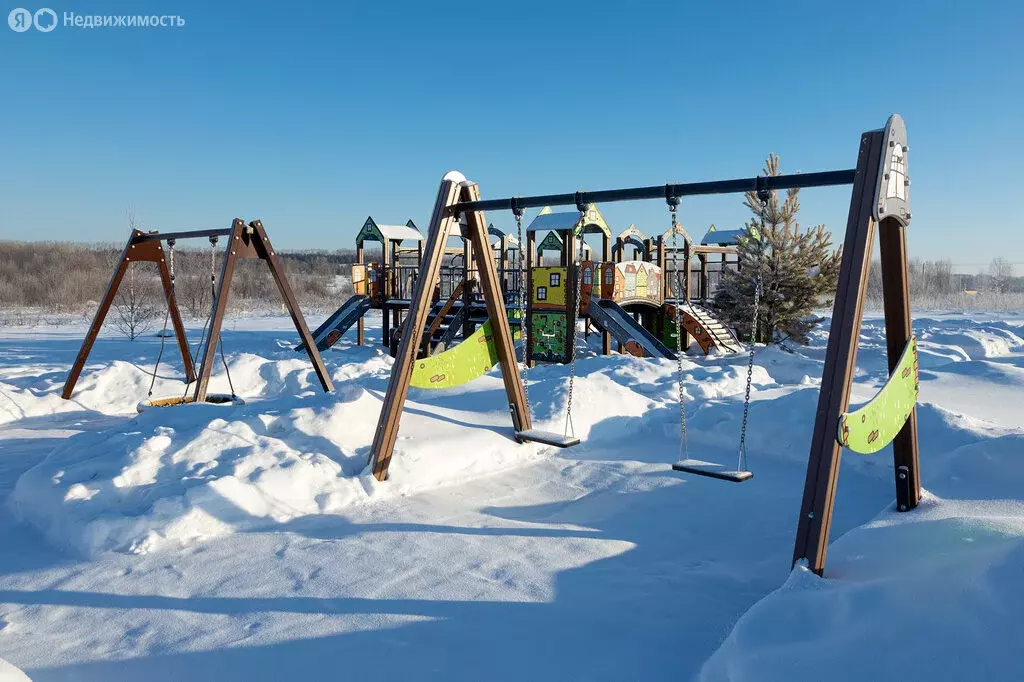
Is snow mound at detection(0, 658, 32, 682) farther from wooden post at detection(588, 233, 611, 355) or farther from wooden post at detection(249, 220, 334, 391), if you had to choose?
wooden post at detection(588, 233, 611, 355)

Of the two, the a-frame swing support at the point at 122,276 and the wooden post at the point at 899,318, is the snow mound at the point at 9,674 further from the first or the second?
the a-frame swing support at the point at 122,276

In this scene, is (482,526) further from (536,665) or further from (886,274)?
(886,274)

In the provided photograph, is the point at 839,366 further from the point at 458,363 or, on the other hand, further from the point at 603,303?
the point at 603,303

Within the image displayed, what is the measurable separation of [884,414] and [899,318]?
72cm

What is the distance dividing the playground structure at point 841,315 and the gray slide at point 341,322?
504 inches

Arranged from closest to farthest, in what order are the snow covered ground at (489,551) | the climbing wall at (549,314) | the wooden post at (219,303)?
1. the snow covered ground at (489,551)
2. the wooden post at (219,303)
3. the climbing wall at (549,314)

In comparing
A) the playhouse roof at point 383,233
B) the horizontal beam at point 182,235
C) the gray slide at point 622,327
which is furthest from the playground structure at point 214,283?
the playhouse roof at point 383,233

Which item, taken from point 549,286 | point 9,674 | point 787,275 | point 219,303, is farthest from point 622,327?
point 9,674

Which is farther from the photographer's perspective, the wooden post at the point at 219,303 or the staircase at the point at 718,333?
the staircase at the point at 718,333

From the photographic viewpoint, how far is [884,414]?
362 centimetres

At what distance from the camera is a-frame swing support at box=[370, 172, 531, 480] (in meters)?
5.18

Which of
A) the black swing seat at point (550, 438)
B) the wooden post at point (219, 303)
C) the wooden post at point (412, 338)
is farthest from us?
the wooden post at point (219, 303)

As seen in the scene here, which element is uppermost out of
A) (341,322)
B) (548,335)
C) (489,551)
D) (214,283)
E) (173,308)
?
(214,283)

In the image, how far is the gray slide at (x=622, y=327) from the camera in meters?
13.8
